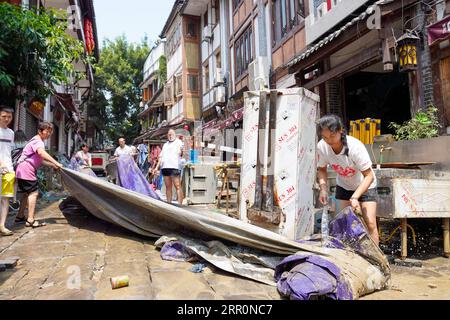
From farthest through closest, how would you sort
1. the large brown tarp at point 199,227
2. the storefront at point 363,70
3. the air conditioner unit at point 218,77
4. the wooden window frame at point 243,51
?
the air conditioner unit at point 218,77, the wooden window frame at point 243,51, the storefront at point 363,70, the large brown tarp at point 199,227

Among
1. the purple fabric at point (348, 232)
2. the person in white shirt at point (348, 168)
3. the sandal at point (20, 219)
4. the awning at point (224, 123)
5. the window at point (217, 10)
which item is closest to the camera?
the purple fabric at point (348, 232)

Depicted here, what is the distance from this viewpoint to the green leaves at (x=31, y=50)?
705 cm

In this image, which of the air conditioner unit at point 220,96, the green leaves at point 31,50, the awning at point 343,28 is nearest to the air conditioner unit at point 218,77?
the air conditioner unit at point 220,96

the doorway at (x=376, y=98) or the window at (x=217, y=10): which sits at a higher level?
the window at (x=217, y=10)

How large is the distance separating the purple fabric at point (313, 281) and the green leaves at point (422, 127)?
171 inches

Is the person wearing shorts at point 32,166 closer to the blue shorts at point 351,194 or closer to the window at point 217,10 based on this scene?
the blue shorts at point 351,194

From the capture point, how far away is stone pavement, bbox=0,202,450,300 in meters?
2.90

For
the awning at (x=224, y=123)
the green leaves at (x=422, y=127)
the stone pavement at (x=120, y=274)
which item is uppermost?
the awning at (x=224, y=123)

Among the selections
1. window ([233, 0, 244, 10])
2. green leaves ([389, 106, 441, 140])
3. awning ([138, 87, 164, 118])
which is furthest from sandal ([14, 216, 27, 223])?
awning ([138, 87, 164, 118])

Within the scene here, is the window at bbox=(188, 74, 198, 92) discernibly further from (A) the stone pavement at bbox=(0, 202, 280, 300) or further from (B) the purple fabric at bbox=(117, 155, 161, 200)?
(A) the stone pavement at bbox=(0, 202, 280, 300)

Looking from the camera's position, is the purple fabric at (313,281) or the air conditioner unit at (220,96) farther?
the air conditioner unit at (220,96)

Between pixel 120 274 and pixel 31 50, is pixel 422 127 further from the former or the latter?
pixel 31 50

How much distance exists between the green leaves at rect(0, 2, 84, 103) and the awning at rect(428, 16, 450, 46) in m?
7.44
